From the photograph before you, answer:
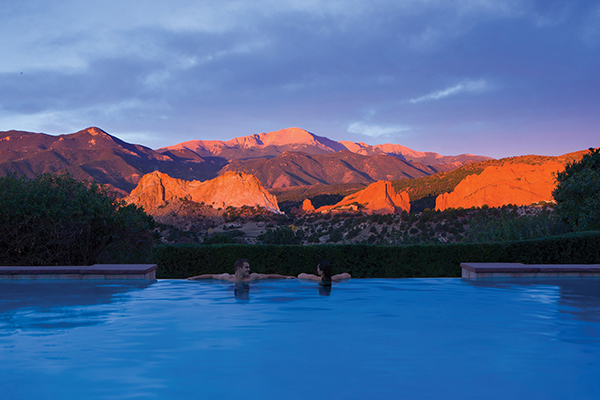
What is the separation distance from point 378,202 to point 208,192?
113ft

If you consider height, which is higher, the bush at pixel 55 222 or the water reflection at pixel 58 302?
the bush at pixel 55 222

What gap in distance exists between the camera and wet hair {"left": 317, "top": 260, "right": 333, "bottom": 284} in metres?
12.5

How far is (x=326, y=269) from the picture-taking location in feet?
41.4

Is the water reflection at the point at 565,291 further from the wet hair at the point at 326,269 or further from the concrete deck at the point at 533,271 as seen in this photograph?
the wet hair at the point at 326,269

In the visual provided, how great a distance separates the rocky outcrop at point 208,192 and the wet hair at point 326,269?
73954 mm

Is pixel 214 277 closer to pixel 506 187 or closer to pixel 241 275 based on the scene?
pixel 241 275

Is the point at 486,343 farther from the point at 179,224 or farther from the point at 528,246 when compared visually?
the point at 179,224

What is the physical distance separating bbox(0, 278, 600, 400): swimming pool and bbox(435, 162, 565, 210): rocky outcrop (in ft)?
208

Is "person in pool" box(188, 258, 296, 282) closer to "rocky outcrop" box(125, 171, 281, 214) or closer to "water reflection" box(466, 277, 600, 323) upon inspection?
"water reflection" box(466, 277, 600, 323)

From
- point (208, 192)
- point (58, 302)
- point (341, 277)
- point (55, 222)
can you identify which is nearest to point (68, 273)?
point (55, 222)

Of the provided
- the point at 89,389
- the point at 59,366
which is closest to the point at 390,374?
the point at 89,389

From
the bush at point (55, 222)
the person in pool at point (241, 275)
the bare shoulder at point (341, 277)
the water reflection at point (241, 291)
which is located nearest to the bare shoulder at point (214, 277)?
the person in pool at point (241, 275)

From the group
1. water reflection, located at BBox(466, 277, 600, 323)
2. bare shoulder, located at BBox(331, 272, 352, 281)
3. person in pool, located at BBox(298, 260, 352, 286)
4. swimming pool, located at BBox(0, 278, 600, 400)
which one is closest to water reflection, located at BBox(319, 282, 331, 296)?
person in pool, located at BBox(298, 260, 352, 286)

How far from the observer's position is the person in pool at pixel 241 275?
1258 centimetres
